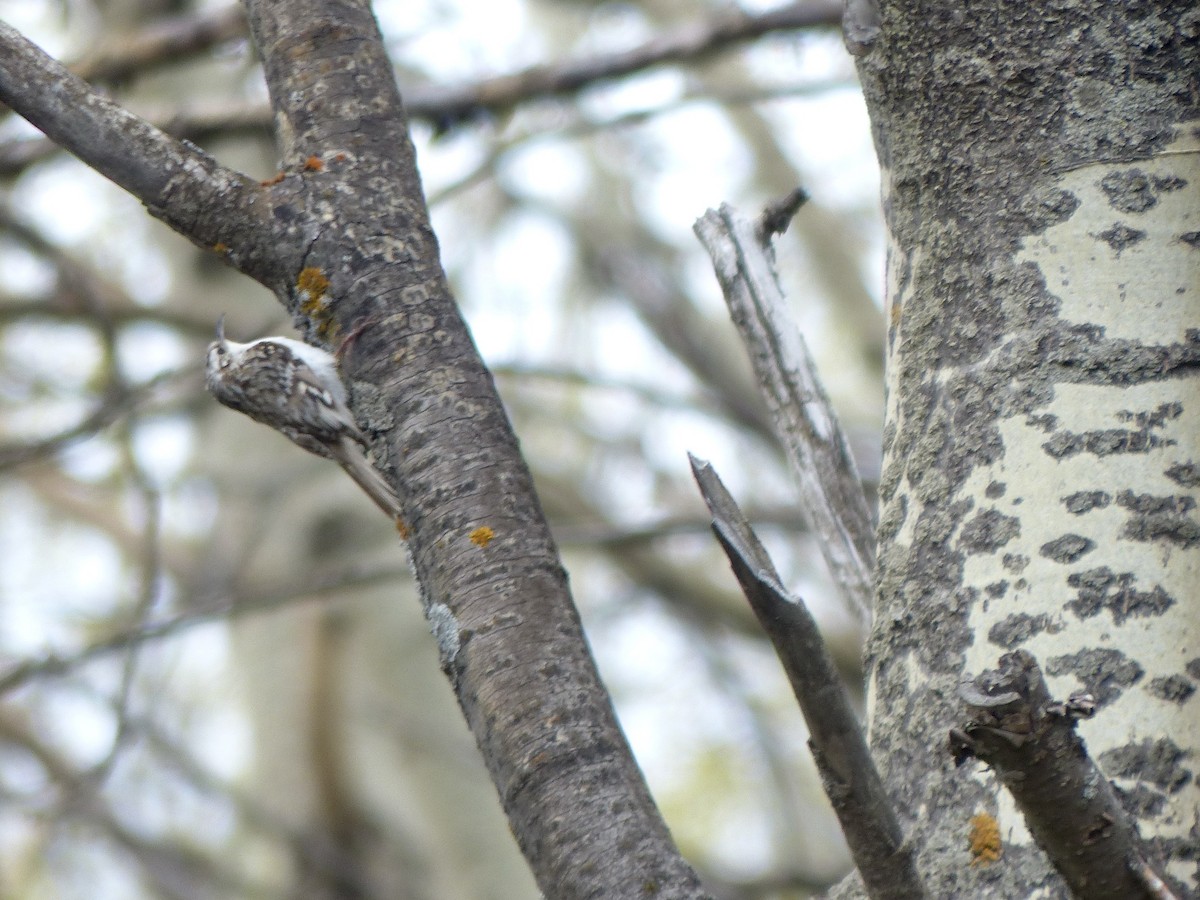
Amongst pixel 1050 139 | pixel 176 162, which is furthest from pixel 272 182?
pixel 1050 139

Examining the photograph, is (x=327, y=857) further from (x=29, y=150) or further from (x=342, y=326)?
(x=342, y=326)

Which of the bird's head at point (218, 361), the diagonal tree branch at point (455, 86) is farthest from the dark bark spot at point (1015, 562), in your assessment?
the diagonal tree branch at point (455, 86)

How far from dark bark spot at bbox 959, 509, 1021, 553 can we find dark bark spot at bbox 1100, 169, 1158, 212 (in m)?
0.35

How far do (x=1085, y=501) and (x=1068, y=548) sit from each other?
5 centimetres

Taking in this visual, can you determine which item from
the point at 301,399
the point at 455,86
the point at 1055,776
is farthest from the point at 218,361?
the point at 1055,776

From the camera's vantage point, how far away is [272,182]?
5.03 ft

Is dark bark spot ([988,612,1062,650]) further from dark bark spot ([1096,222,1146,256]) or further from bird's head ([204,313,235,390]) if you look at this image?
bird's head ([204,313,235,390])

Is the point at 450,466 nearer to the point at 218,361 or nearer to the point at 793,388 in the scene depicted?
the point at 793,388

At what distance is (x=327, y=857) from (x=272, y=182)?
15.7 ft

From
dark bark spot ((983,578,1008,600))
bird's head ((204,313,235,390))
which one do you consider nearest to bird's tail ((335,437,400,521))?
bird's head ((204,313,235,390))

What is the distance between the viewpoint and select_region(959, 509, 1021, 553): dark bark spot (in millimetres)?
1266

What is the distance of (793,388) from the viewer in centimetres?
172

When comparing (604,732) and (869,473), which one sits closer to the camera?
(604,732)

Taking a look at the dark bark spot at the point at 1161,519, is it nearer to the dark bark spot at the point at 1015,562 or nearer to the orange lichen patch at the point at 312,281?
the dark bark spot at the point at 1015,562
